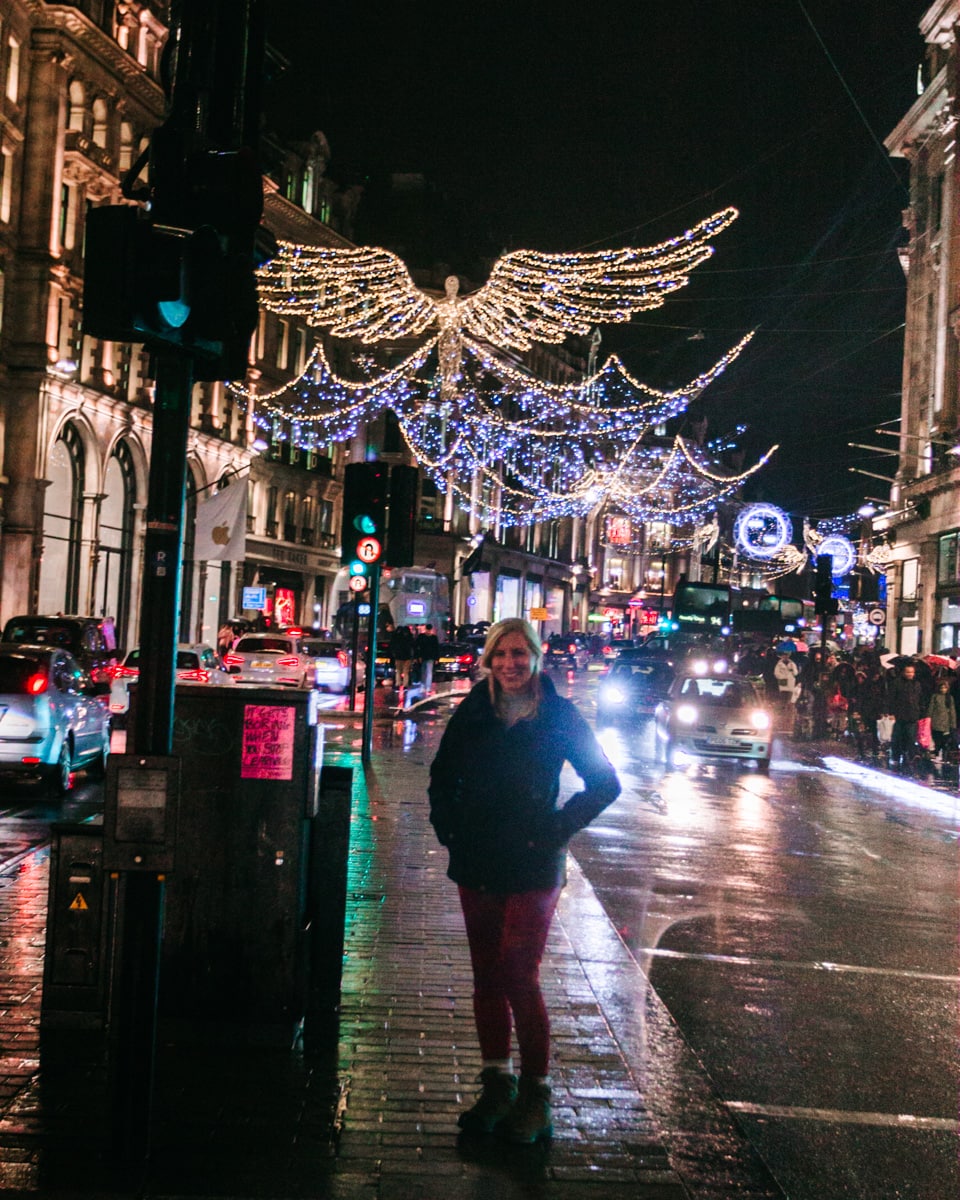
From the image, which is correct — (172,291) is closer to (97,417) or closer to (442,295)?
(97,417)

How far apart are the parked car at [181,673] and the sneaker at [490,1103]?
12.1m

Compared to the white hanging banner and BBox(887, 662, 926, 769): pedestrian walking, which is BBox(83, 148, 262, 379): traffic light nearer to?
BBox(887, 662, 926, 769): pedestrian walking

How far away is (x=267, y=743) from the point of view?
5.84 meters

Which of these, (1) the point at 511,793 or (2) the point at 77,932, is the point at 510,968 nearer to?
(1) the point at 511,793

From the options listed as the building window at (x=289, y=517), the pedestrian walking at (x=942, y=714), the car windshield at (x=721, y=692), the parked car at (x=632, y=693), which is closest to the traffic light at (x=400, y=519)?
the car windshield at (x=721, y=692)

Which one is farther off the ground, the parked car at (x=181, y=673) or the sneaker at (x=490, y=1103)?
the parked car at (x=181, y=673)

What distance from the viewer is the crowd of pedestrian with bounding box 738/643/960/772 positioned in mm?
24312

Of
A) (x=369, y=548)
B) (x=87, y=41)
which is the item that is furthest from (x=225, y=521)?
(x=87, y=41)

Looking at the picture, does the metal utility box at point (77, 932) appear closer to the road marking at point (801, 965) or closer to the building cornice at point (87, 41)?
the road marking at point (801, 965)

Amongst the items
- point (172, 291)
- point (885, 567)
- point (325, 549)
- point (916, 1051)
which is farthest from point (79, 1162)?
point (325, 549)

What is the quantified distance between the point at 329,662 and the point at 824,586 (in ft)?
46.5

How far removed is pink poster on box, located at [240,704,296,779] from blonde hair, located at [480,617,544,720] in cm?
112

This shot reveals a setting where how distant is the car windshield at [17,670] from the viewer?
47.0 ft

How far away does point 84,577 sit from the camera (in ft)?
141
